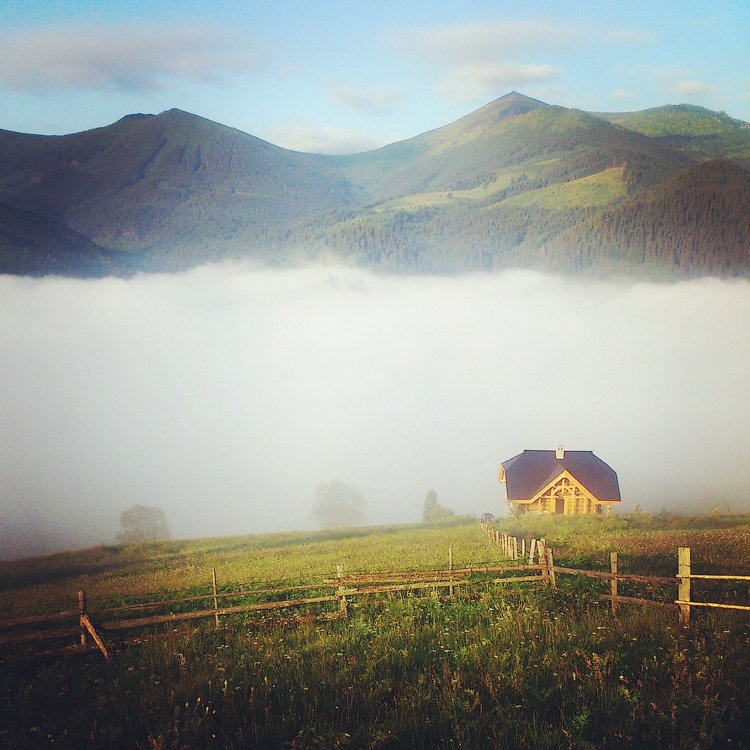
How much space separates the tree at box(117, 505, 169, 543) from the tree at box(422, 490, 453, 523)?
123 feet

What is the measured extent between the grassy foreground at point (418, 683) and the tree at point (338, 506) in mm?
83232

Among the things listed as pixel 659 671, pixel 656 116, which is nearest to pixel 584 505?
pixel 659 671

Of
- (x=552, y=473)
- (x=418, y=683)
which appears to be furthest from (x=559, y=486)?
(x=418, y=683)

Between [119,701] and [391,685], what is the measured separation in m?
3.59

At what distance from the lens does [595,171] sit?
6742 inches

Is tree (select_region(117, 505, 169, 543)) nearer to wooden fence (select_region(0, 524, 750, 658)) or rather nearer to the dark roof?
the dark roof

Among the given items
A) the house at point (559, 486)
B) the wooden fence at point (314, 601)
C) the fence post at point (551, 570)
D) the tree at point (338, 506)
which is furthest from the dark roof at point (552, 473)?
the tree at point (338, 506)

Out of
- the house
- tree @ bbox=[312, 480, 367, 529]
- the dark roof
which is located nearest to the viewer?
the house

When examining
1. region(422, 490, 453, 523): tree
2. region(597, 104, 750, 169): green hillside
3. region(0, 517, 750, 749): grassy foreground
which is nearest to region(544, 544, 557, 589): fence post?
region(0, 517, 750, 749): grassy foreground

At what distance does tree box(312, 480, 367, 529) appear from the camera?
9381cm

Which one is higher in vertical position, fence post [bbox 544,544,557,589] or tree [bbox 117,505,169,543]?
fence post [bbox 544,544,557,589]

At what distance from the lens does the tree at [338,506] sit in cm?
9381

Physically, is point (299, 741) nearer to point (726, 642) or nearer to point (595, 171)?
point (726, 642)

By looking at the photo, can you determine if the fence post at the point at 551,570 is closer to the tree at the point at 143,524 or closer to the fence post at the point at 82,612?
the fence post at the point at 82,612
